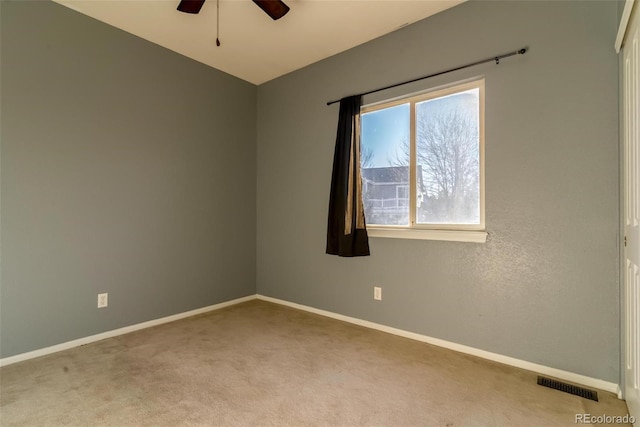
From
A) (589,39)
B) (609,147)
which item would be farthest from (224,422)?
(589,39)

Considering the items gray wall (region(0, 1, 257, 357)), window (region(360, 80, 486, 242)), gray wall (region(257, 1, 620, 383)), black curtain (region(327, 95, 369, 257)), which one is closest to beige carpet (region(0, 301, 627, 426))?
gray wall (region(257, 1, 620, 383))

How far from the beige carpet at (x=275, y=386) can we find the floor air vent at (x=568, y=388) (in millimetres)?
40

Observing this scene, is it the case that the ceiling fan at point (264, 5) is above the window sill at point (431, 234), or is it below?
above

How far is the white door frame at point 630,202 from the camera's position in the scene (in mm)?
1452

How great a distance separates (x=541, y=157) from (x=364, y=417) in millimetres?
1933

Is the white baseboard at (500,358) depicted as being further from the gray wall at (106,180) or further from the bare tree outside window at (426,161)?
the gray wall at (106,180)

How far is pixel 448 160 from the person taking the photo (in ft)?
8.40

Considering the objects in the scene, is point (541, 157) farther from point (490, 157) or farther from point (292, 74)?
point (292, 74)

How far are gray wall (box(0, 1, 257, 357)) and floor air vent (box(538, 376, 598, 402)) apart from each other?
298cm

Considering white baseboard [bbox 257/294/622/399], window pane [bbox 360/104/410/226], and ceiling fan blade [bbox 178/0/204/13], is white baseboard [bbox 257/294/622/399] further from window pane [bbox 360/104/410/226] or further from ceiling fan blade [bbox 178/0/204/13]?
ceiling fan blade [bbox 178/0/204/13]

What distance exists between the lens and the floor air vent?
182cm

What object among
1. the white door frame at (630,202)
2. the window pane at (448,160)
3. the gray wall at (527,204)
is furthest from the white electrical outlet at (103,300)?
the white door frame at (630,202)

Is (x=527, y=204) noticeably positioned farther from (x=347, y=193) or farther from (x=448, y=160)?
(x=347, y=193)

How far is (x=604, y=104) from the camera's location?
191cm
